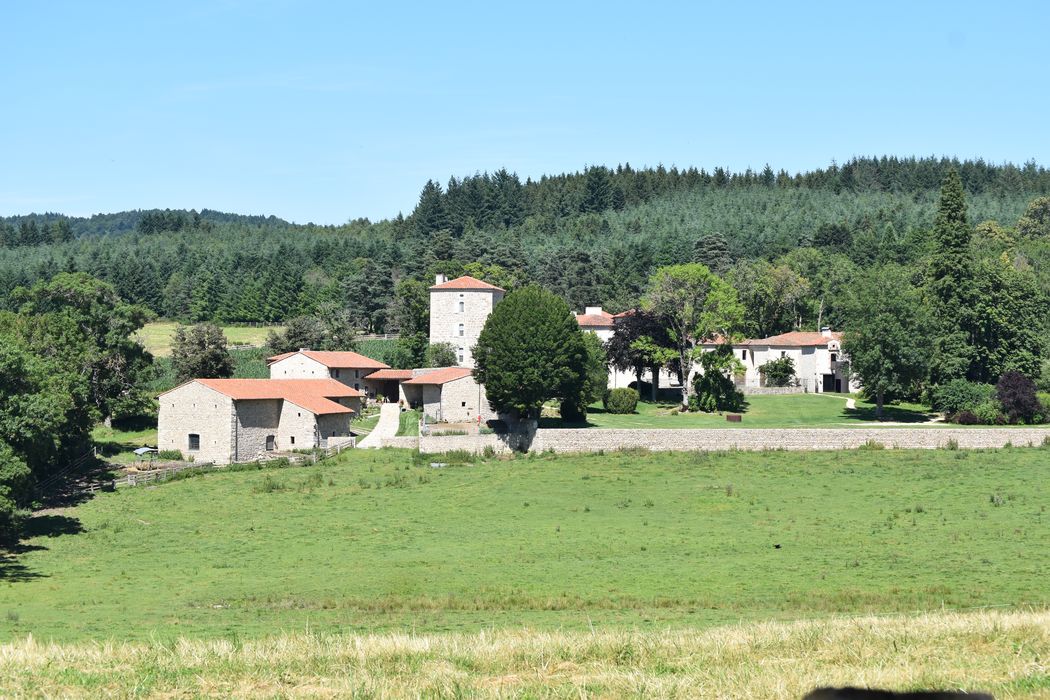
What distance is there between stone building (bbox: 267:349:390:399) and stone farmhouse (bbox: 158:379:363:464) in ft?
45.3

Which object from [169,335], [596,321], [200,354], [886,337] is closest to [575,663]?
[886,337]

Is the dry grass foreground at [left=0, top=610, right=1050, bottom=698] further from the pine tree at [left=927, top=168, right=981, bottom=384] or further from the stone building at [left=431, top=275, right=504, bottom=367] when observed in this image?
the stone building at [left=431, top=275, right=504, bottom=367]

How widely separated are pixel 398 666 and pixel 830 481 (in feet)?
124

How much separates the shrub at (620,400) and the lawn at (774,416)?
27.2 inches

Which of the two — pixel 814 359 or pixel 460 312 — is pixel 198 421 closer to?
pixel 460 312

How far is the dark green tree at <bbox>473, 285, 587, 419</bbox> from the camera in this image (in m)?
65.4

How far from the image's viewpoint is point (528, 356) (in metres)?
65.8

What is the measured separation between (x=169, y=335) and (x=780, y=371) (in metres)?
76.6

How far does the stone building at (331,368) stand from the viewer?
8231 cm

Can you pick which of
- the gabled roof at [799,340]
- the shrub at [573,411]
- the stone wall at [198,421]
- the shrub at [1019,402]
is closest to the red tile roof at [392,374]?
the shrub at [573,411]

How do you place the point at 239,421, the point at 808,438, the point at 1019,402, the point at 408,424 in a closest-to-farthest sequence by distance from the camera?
the point at 808,438 → the point at 239,421 → the point at 1019,402 → the point at 408,424

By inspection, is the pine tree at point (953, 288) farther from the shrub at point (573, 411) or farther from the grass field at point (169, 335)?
the grass field at point (169, 335)

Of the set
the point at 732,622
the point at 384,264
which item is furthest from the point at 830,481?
the point at 384,264

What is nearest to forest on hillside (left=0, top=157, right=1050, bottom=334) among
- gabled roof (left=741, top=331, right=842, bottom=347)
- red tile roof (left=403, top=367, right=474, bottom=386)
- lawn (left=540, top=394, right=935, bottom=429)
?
gabled roof (left=741, top=331, right=842, bottom=347)
